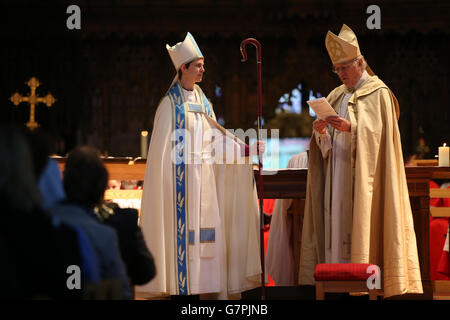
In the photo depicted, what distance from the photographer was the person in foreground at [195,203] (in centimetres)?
590

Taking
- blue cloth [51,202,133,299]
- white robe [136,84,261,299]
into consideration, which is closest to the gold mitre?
white robe [136,84,261,299]

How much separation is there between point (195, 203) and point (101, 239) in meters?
2.92

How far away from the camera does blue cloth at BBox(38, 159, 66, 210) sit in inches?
116

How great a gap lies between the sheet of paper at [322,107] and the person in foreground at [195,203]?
0.72m

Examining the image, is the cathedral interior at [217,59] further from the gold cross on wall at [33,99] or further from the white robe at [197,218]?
the white robe at [197,218]

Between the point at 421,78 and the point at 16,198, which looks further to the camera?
the point at 421,78

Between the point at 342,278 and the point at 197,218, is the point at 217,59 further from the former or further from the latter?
the point at 342,278

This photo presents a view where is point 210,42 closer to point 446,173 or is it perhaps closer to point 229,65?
point 229,65

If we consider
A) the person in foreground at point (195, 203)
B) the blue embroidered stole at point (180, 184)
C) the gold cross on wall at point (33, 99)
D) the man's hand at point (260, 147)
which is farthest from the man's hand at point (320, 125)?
the gold cross on wall at point (33, 99)

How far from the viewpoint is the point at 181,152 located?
6.06m

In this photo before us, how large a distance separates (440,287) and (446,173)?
115 cm

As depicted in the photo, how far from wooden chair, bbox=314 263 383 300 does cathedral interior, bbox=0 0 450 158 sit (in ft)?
18.4

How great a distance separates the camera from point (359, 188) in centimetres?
595
